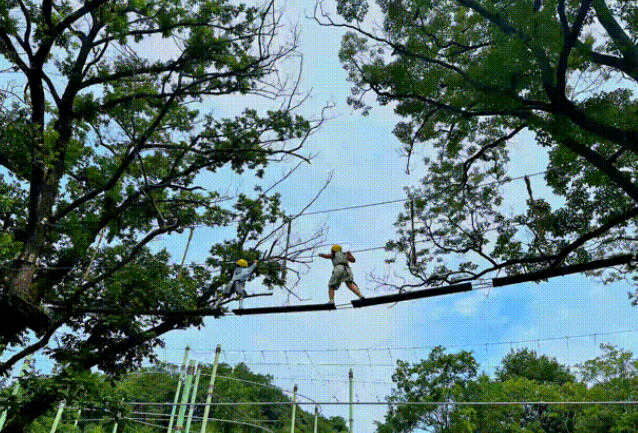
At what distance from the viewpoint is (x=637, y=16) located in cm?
771

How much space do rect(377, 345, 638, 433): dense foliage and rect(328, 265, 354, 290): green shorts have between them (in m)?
16.5

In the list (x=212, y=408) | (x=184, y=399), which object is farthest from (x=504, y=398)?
(x=212, y=408)

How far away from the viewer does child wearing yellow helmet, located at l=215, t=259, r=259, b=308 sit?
10574 mm

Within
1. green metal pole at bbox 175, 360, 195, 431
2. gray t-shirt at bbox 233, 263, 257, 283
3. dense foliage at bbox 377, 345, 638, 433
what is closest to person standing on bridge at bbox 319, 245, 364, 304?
gray t-shirt at bbox 233, 263, 257, 283

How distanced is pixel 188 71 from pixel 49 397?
22.1 feet

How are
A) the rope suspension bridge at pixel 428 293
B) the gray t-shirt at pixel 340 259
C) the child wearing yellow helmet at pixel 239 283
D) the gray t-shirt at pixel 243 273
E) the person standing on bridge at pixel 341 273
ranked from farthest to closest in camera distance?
the gray t-shirt at pixel 243 273, the child wearing yellow helmet at pixel 239 283, the gray t-shirt at pixel 340 259, the person standing on bridge at pixel 341 273, the rope suspension bridge at pixel 428 293

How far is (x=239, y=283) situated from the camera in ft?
35.2

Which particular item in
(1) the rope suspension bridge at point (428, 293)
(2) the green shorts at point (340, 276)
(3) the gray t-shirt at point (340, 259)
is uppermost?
(3) the gray t-shirt at point (340, 259)

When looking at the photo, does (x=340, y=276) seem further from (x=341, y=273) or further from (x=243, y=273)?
(x=243, y=273)

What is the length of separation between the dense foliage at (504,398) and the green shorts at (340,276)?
1646 cm

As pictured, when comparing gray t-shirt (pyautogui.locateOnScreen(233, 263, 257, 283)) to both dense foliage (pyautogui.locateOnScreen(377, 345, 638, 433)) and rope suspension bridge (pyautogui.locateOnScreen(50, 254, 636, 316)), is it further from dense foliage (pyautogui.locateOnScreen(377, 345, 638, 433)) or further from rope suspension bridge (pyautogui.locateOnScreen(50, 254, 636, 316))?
dense foliage (pyautogui.locateOnScreen(377, 345, 638, 433))

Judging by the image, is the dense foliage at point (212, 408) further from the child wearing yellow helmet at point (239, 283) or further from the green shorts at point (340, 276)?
the green shorts at point (340, 276)

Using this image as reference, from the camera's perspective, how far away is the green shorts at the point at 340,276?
31.4 feet

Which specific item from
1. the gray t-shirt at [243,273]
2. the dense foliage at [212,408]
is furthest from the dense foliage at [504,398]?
the gray t-shirt at [243,273]
